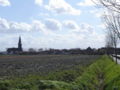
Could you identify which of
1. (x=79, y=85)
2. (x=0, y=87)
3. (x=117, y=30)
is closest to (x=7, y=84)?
(x=0, y=87)

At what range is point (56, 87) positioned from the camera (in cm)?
1761

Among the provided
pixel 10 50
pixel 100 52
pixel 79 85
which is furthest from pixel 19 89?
pixel 10 50

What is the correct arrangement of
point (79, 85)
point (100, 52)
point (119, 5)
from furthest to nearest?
point (100, 52) → point (79, 85) → point (119, 5)

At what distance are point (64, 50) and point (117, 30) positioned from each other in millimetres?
150475

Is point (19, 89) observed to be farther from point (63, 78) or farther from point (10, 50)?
point (10, 50)

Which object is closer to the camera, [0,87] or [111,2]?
[111,2]

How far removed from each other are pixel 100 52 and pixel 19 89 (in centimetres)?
12912

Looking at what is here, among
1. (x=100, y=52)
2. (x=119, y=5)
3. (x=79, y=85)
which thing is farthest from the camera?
(x=100, y=52)

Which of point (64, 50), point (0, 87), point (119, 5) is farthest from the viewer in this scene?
point (64, 50)

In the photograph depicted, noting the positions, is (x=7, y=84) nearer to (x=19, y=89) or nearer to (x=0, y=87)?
(x=0, y=87)

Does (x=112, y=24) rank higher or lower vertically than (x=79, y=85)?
higher

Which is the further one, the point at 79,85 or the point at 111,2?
the point at 79,85

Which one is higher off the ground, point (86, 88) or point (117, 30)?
point (117, 30)

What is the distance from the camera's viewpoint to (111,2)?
15.3 metres
